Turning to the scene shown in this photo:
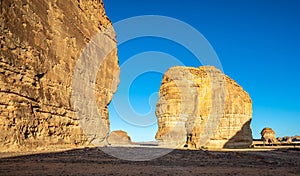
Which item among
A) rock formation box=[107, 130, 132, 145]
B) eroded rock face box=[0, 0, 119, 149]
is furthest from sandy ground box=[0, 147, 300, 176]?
rock formation box=[107, 130, 132, 145]

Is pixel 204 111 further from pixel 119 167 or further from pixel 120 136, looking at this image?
pixel 120 136

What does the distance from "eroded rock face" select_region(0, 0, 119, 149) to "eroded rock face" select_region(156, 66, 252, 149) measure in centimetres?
1118

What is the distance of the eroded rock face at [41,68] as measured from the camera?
568 inches

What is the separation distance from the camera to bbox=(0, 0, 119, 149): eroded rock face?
14.4 meters

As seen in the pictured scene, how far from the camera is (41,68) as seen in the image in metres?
18.5

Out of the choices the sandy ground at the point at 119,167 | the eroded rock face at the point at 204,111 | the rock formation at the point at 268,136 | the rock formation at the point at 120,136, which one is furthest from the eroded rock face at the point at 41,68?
the rock formation at the point at 268,136

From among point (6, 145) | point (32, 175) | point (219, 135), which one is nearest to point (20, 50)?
point (6, 145)

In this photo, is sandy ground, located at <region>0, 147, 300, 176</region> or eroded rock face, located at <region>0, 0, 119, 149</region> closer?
sandy ground, located at <region>0, 147, 300, 176</region>

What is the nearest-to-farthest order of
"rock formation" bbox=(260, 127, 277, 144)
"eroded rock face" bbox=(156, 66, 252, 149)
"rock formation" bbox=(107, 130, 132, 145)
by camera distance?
1. "eroded rock face" bbox=(156, 66, 252, 149)
2. "rock formation" bbox=(260, 127, 277, 144)
3. "rock formation" bbox=(107, 130, 132, 145)

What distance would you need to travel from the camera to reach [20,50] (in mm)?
16188

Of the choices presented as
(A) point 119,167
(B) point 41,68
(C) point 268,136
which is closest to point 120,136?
(C) point 268,136

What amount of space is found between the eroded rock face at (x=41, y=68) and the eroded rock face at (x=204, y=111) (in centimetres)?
1118

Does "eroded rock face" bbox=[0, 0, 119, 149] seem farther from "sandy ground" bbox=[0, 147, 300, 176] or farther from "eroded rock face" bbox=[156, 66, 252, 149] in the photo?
"eroded rock face" bbox=[156, 66, 252, 149]

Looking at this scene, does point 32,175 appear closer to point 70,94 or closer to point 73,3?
point 70,94
